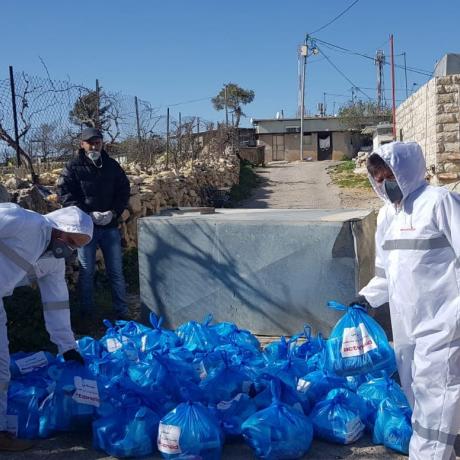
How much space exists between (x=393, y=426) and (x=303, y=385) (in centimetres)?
58

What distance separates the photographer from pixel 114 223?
576 centimetres

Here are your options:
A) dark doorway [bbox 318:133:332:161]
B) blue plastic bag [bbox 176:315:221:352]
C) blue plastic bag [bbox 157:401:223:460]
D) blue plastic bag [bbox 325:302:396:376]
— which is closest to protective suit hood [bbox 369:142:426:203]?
blue plastic bag [bbox 325:302:396:376]

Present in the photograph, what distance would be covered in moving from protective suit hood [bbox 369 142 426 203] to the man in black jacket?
3237 millimetres

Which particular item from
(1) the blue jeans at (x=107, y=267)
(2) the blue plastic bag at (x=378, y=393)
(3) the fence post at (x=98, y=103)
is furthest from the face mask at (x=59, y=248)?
(3) the fence post at (x=98, y=103)

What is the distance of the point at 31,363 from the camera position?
3.80 meters

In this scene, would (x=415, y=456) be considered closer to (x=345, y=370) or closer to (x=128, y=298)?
(x=345, y=370)

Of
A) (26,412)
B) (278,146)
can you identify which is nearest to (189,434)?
(26,412)

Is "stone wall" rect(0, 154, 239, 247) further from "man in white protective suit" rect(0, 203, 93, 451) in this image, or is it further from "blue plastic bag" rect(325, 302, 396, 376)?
"blue plastic bag" rect(325, 302, 396, 376)

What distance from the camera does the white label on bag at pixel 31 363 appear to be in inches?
149

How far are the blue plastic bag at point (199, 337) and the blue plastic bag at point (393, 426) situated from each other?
1.24m

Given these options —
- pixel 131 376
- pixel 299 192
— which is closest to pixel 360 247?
pixel 131 376

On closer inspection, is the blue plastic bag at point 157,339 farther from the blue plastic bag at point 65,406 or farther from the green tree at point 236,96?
the green tree at point 236,96

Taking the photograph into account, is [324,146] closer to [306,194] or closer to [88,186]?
[306,194]

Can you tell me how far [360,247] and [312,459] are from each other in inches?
85.0
